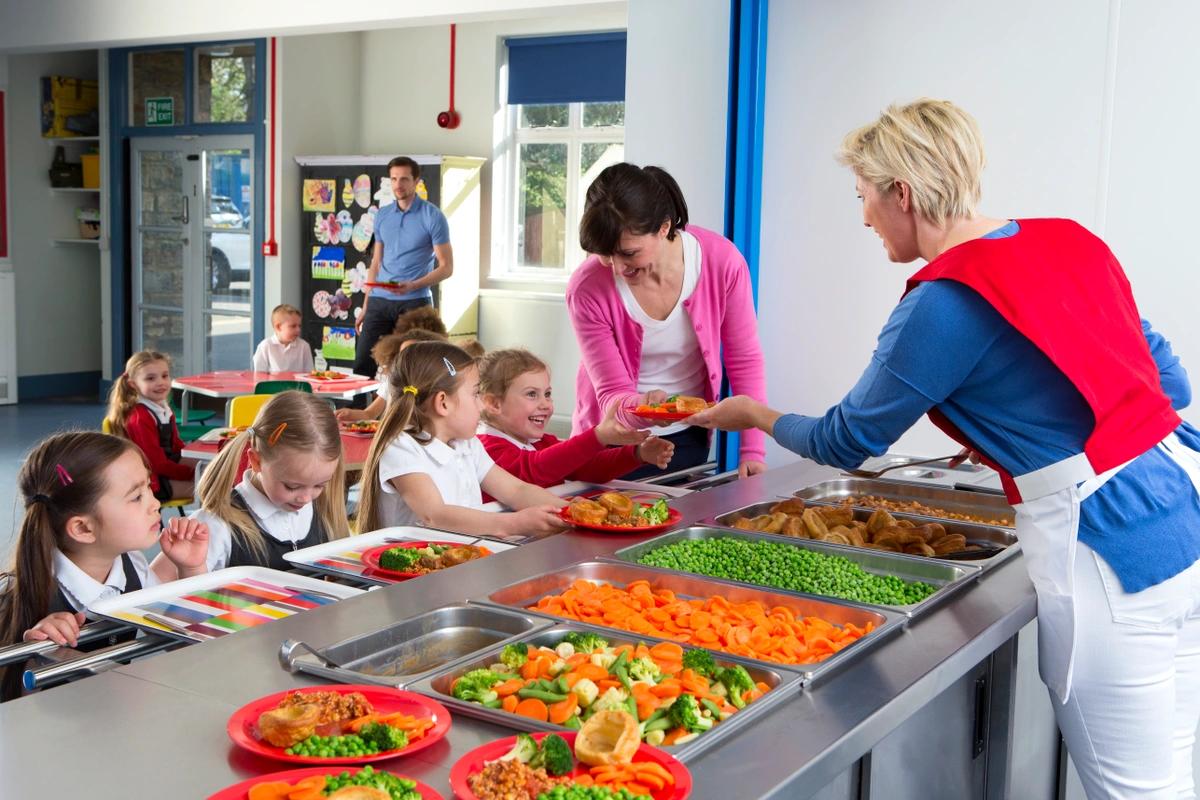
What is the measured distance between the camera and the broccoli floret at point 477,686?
4.49ft

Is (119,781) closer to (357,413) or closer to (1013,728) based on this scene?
(1013,728)

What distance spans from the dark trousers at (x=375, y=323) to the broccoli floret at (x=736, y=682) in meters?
6.71

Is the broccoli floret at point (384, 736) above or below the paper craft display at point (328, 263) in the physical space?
below

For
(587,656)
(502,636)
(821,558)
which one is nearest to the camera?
(587,656)

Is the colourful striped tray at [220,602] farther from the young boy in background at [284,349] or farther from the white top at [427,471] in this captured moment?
the young boy in background at [284,349]

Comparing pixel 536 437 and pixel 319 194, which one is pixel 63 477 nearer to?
pixel 536 437

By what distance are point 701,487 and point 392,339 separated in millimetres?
2392

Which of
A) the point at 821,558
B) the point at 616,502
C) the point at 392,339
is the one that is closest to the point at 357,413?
the point at 392,339

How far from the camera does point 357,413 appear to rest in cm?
495

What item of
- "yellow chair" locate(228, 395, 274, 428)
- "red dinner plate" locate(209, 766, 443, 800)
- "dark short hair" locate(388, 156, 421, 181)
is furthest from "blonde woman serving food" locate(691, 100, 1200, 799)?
"dark short hair" locate(388, 156, 421, 181)

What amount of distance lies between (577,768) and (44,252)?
32.0 ft

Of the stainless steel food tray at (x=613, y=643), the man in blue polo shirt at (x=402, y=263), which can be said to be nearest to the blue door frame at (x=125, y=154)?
the man in blue polo shirt at (x=402, y=263)

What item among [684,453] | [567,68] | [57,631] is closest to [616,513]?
[684,453]

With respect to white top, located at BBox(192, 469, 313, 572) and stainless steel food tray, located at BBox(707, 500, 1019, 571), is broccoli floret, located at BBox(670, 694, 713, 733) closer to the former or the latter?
stainless steel food tray, located at BBox(707, 500, 1019, 571)
